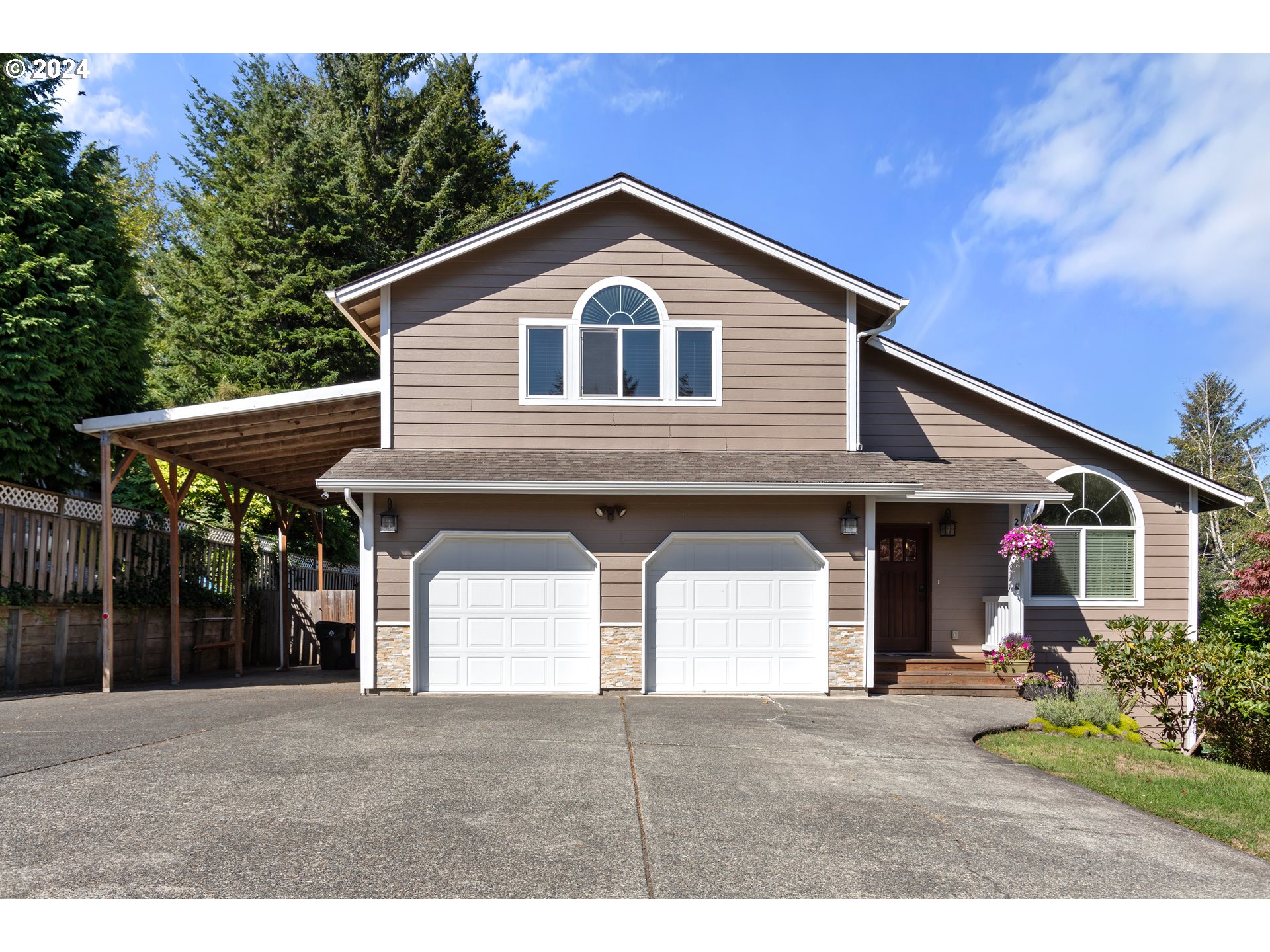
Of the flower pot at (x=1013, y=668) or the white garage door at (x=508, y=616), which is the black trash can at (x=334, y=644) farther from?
the flower pot at (x=1013, y=668)

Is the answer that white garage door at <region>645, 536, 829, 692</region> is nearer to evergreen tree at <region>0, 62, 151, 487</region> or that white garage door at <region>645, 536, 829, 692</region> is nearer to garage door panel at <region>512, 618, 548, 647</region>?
garage door panel at <region>512, 618, 548, 647</region>

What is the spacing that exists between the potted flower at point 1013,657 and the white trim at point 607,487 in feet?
9.82

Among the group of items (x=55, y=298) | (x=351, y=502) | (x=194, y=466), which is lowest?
(x=351, y=502)

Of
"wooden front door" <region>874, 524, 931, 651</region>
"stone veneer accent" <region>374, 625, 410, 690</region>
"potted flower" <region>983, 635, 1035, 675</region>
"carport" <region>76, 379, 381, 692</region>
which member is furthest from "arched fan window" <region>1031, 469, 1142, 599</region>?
"carport" <region>76, 379, 381, 692</region>

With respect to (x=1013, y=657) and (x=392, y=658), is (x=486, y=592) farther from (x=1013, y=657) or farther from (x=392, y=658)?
(x=1013, y=657)

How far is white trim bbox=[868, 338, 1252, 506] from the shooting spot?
11.4 m

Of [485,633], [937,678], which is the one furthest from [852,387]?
[485,633]

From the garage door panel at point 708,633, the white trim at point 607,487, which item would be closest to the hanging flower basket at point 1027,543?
the white trim at point 607,487

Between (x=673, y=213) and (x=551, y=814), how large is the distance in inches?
324

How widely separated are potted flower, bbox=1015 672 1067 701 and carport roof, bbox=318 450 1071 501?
2381mm

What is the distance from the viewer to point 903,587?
38.6 ft

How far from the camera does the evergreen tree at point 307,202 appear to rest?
2219 cm

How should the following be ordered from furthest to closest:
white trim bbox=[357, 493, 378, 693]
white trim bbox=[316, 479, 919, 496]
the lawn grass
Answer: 1. white trim bbox=[357, 493, 378, 693]
2. white trim bbox=[316, 479, 919, 496]
3. the lawn grass
